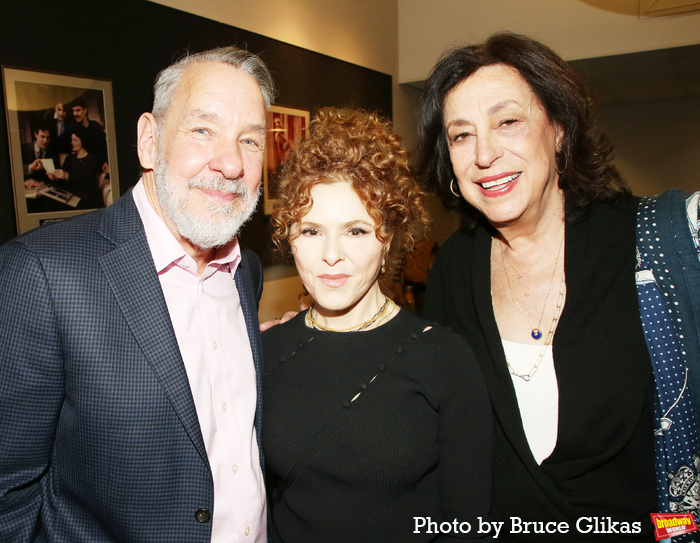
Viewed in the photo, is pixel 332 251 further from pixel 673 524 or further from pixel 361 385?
pixel 673 524

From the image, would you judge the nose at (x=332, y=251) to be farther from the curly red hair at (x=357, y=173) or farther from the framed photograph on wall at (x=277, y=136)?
the framed photograph on wall at (x=277, y=136)

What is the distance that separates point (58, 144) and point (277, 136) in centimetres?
207

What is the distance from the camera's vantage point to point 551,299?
5.75 ft

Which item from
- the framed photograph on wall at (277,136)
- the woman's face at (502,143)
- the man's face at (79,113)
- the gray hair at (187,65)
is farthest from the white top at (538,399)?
the framed photograph on wall at (277,136)

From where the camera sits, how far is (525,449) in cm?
160

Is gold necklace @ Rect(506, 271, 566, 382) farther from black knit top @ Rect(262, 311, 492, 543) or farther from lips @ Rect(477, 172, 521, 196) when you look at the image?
lips @ Rect(477, 172, 521, 196)

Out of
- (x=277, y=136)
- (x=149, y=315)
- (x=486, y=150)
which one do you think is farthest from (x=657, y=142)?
(x=149, y=315)

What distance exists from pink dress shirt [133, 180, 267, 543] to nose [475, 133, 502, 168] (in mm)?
956

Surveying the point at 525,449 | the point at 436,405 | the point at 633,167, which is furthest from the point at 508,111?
the point at 633,167

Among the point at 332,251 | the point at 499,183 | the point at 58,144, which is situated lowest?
the point at 332,251

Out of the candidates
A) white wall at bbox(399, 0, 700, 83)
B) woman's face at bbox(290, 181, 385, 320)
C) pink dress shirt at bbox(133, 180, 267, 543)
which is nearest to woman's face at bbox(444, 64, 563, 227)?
woman's face at bbox(290, 181, 385, 320)

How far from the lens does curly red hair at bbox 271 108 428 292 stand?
161cm

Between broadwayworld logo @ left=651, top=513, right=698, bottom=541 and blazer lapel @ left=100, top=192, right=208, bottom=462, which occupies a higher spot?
blazer lapel @ left=100, top=192, right=208, bottom=462

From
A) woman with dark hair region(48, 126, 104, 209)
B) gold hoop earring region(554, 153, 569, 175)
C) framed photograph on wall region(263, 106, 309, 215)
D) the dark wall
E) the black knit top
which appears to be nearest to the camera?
the black knit top
